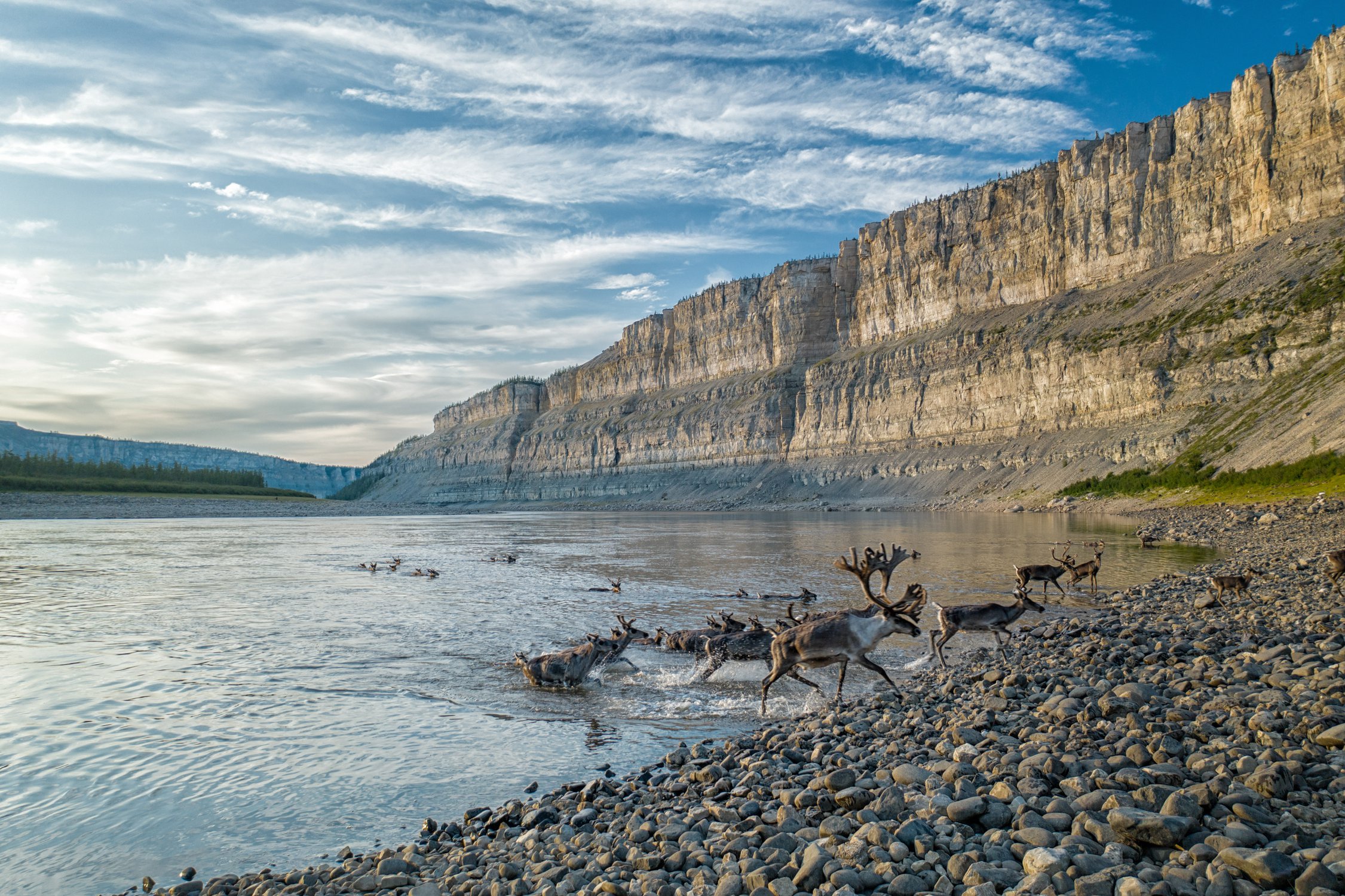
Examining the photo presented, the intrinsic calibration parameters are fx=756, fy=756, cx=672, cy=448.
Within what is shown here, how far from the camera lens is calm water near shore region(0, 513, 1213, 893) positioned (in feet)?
25.0

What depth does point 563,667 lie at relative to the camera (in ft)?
42.4

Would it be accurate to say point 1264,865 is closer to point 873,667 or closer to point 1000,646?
point 873,667

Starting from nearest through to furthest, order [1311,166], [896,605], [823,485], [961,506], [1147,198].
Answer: [896,605]
[1311,166]
[961,506]
[1147,198]
[823,485]

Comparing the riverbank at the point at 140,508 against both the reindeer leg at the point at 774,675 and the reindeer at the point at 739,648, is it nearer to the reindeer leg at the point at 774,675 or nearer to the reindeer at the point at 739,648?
the reindeer at the point at 739,648

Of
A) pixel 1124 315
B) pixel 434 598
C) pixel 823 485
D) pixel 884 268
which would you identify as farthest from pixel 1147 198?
pixel 434 598

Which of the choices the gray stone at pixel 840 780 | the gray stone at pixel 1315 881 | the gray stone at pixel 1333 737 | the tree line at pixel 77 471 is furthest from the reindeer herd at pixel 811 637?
the tree line at pixel 77 471

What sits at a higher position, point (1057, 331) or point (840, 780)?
point (1057, 331)

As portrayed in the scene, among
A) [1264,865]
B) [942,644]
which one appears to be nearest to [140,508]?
[942,644]

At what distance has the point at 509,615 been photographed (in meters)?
20.3

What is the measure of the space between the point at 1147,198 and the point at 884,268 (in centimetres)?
4537

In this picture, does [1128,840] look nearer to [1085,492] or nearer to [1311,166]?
[1085,492]

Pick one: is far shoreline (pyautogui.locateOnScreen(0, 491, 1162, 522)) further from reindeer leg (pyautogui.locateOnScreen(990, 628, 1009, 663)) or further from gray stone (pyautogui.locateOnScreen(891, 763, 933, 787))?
gray stone (pyautogui.locateOnScreen(891, 763, 933, 787))

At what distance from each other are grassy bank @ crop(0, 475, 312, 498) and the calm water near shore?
334ft

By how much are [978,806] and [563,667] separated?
848 cm
